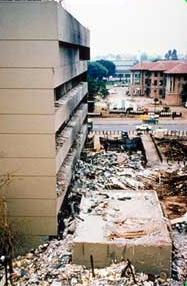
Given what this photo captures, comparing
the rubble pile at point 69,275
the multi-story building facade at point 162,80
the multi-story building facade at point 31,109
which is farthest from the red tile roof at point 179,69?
the rubble pile at point 69,275

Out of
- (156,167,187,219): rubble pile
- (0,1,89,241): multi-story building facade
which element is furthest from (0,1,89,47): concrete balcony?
(156,167,187,219): rubble pile

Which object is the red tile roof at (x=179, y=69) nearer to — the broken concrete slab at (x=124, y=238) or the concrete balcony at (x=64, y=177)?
the concrete balcony at (x=64, y=177)

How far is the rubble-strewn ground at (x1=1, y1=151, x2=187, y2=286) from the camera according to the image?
8.66 m

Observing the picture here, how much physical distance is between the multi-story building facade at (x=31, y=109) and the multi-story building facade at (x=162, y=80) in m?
30.5

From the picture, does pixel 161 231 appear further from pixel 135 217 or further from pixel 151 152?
pixel 151 152

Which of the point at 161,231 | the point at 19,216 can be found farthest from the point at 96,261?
the point at 19,216

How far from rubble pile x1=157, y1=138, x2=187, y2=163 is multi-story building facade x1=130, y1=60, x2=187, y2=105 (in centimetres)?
1814

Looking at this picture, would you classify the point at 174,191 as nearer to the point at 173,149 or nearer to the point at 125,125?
the point at 173,149

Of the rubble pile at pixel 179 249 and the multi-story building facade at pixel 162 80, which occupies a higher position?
the multi-story building facade at pixel 162 80

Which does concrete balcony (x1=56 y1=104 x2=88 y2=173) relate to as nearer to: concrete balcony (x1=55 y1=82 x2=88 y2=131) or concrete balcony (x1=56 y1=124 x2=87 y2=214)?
concrete balcony (x1=56 y1=124 x2=87 y2=214)

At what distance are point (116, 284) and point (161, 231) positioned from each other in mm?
1788

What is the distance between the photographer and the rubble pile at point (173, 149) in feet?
63.4

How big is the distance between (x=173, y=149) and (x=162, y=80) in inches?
985

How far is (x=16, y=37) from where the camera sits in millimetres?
9289
